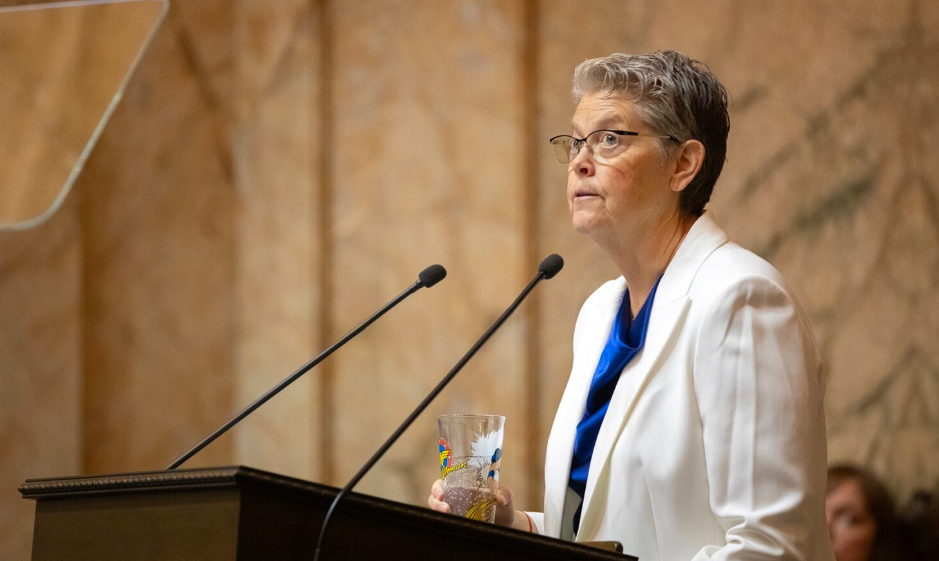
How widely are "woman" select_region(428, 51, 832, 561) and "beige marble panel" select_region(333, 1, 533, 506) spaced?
1.91 meters

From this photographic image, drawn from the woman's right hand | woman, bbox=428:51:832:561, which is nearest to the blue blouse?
woman, bbox=428:51:832:561

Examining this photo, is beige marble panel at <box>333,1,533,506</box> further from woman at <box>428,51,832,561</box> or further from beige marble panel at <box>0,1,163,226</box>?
woman at <box>428,51,832,561</box>

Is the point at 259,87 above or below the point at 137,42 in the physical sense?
above

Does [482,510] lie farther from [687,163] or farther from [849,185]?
[849,185]

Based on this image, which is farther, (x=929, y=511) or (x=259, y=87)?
(x=259, y=87)

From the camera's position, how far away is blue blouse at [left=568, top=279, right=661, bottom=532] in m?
2.45

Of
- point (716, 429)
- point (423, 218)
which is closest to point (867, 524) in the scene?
point (716, 429)

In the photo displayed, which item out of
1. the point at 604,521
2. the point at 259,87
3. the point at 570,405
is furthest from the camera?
the point at 259,87

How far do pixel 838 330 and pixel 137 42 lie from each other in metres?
2.98

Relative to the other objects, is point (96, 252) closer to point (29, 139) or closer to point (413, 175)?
point (29, 139)

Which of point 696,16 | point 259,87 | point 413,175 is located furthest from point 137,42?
point 696,16

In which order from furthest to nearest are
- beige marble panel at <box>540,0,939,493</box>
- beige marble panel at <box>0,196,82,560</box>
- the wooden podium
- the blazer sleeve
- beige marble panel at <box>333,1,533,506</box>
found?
beige marble panel at <box>333,1,533,506</box> < beige marble panel at <box>0,196,82,560</box> < beige marble panel at <box>540,0,939,493</box> < the blazer sleeve < the wooden podium

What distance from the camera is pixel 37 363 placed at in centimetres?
466

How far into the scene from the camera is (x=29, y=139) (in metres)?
4.22
